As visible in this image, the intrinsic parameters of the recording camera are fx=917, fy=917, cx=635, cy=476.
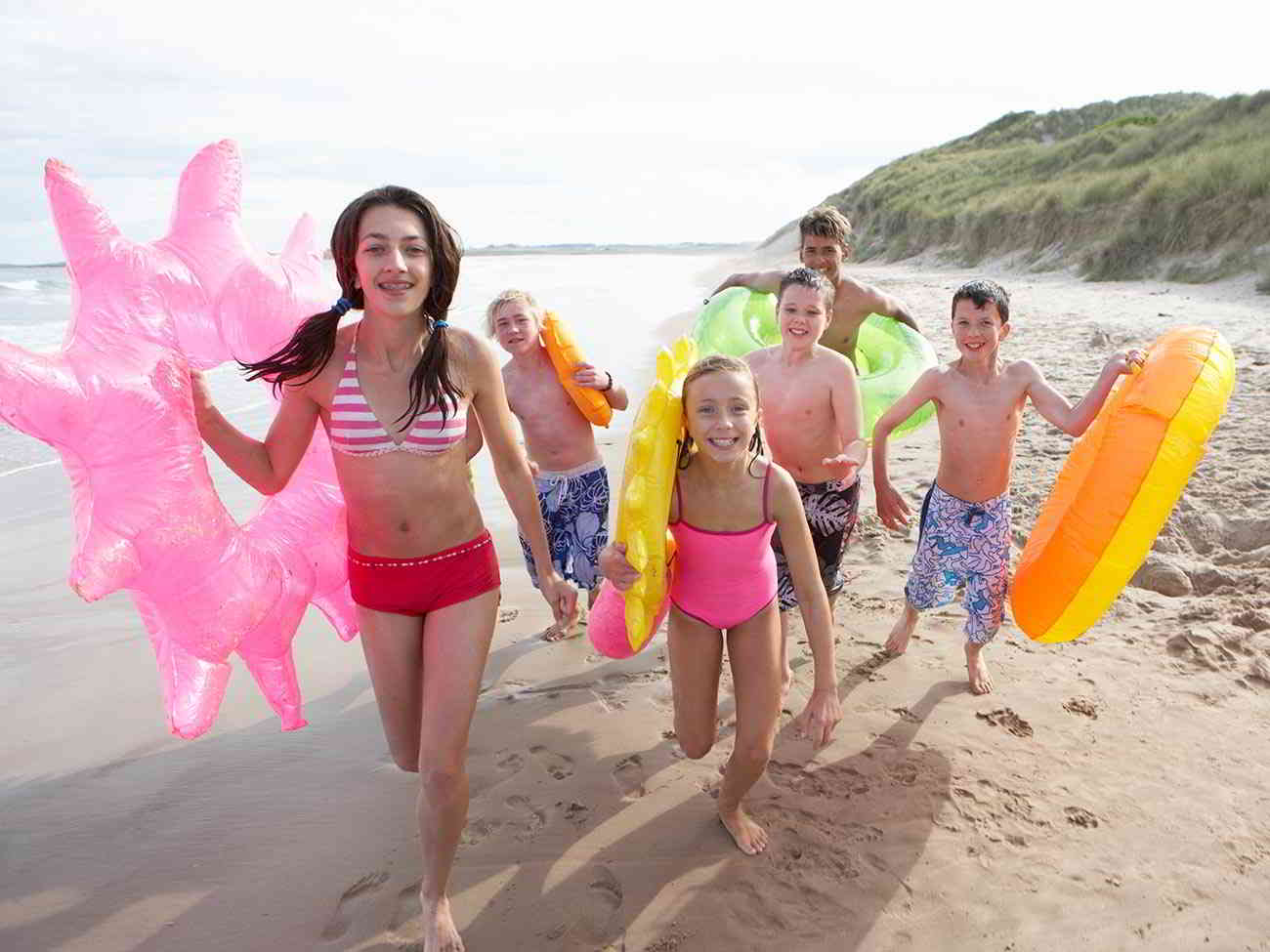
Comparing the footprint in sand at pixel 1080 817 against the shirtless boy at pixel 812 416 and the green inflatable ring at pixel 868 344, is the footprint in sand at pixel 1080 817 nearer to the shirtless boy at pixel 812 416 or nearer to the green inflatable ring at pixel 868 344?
the shirtless boy at pixel 812 416

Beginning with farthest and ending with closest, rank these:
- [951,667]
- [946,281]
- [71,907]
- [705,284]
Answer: [705,284] → [946,281] → [951,667] → [71,907]

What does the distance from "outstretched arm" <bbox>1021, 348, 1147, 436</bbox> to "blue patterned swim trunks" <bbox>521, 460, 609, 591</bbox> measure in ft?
6.20

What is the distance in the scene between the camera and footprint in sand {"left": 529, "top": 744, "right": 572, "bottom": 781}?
10.8 ft

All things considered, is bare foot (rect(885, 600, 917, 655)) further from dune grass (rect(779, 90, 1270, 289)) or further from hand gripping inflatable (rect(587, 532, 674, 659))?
dune grass (rect(779, 90, 1270, 289))

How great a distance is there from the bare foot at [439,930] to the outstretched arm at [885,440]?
2147 mm

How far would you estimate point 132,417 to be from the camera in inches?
91.7

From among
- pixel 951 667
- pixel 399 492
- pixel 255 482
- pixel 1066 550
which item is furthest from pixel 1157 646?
pixel 255 482

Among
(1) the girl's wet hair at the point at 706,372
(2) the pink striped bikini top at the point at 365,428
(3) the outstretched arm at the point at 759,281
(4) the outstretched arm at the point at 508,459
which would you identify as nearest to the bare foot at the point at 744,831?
(4) the outstretched arm at the point at 508,459

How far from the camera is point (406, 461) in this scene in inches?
98.6

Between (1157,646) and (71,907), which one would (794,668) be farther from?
(71,907)

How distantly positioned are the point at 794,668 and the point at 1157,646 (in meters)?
1.54

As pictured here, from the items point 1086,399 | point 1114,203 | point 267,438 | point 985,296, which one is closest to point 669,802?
point 267,438

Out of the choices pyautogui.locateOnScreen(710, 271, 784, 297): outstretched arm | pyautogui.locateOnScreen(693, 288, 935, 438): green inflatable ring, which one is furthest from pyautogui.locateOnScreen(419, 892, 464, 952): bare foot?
pyautogui.locateOnScreen(710, 271, 784, 297): outstretched arm

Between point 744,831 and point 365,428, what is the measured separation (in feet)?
5.53
